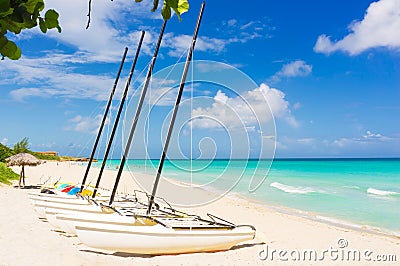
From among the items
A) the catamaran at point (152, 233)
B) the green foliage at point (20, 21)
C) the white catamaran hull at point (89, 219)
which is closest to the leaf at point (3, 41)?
the green foliage at point (20, 21)

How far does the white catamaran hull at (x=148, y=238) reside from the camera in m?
8.34

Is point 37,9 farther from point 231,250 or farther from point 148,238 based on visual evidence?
point 231,250

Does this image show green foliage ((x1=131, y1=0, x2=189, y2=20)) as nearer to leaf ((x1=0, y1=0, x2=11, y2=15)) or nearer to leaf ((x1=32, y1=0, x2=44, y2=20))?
leaf ((x1=32, y1=0, x2=44, y2=20))

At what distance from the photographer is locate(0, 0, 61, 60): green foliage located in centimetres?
109

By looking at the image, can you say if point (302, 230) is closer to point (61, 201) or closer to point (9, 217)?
point (61, 201)

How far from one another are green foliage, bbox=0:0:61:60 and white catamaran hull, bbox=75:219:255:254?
7.72 metres

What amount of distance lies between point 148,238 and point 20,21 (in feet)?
26.3

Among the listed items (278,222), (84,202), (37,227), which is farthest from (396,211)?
(37,227)

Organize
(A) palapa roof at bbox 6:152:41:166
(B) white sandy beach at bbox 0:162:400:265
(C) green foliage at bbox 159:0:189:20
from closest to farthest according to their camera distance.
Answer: (C) green foliage at bbox 159:0:189:20
(B) white sandy beach at bbox 0:162:400:265
(A) palapa roof at bbox 6:152:41:166

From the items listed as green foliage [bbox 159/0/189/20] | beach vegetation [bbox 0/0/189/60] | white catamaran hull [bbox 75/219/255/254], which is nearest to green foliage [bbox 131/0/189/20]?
green foliage [bbox 159/0/189/20]

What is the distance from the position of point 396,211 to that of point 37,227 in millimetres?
Answer: 19576

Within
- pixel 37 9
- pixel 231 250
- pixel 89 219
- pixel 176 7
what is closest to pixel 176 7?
pixel 176 7

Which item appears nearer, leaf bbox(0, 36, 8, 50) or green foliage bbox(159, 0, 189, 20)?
leaf bbox(0, 36, 8, 50)

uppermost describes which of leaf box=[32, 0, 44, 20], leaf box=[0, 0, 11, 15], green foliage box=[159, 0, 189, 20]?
green foliage box=[159, 0, 189, 20]
